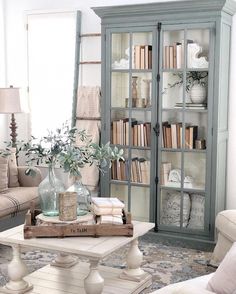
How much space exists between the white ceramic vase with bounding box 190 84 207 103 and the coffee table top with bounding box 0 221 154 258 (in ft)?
5.19

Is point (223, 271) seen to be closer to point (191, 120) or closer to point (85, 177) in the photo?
point (191, 120)

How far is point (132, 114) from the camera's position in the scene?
15.6 feet

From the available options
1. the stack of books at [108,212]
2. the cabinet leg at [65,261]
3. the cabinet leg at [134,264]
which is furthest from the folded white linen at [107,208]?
the cabinet leg at [65,261]

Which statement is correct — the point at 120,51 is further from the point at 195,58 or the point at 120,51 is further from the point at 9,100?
the point at 9,100

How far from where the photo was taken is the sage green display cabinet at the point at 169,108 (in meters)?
4.36

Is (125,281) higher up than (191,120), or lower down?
lower down

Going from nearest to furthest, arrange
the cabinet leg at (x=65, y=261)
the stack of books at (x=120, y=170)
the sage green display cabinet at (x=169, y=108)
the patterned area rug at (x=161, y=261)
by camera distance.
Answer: the cabinet leg at (x=65, y=261)
the patterned area rug at (x=161, y=261)
the sage green display cabinet at (x=169, y=108)
the stack of books at (x=120, y=170)

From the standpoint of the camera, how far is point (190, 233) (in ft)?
14.9

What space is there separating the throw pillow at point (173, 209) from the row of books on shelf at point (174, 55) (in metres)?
1.16

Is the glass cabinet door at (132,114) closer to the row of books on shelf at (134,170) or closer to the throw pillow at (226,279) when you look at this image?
the row of books on shelf at (134,170)

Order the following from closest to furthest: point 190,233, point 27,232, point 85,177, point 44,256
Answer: point 27,232, point 44,256, point 190,233, point 85,177

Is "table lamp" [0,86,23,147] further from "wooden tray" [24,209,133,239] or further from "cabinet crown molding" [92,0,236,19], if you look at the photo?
"wooden tray" [24,209,133,239]

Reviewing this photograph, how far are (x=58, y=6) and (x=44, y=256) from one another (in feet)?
8.99

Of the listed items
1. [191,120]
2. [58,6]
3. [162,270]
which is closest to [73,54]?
[58,6]
